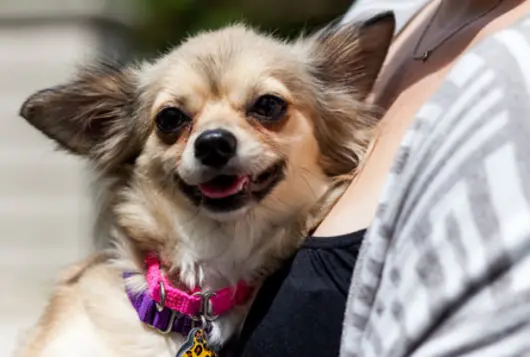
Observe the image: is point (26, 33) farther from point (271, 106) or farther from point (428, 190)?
point (428, 190)

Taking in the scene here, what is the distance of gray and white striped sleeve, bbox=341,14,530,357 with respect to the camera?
2.90ft

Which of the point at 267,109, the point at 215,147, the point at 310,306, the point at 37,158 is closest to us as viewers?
the point at 310,306

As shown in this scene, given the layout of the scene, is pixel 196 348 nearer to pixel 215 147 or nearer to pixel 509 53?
pixel 215 147

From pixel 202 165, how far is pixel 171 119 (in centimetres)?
15

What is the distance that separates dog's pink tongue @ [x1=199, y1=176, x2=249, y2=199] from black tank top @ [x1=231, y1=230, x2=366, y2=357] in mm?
173

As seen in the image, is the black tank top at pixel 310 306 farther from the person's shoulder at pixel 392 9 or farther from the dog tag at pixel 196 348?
the person's shoulder at pixel 392 9

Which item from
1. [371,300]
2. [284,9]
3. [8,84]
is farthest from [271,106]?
[8,84]

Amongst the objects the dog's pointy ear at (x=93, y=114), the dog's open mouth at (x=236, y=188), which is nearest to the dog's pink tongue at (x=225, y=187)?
the dog's open mouth at (x=236, y=188)

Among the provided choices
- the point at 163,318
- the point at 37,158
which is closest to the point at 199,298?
the point at 163,318

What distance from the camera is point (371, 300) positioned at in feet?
3.50

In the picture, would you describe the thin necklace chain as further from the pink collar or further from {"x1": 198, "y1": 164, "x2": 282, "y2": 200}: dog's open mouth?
the pink collar

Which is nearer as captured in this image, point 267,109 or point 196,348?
point 196,348

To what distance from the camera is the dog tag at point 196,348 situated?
1.33m

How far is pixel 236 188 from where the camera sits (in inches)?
55.6
